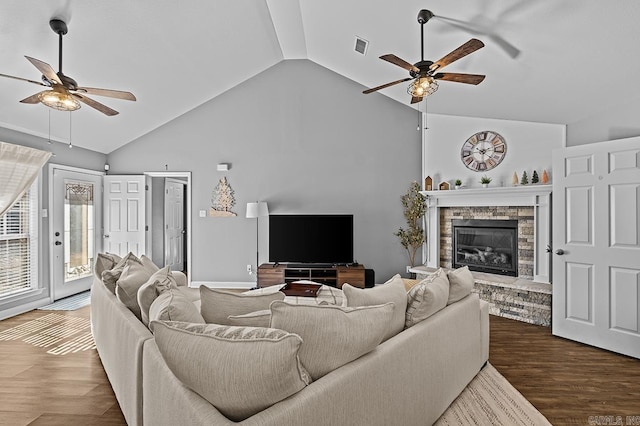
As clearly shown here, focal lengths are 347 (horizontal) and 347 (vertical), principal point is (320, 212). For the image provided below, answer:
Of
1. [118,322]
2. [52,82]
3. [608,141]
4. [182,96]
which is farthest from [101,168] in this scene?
[608,141]

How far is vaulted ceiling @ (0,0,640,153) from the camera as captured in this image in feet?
9.48

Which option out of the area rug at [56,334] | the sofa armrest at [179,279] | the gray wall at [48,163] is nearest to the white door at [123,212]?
the gray wall at [48,163]

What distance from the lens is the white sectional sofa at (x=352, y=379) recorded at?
1217 mm

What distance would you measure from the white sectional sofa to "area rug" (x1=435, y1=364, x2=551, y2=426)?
2.8 inches

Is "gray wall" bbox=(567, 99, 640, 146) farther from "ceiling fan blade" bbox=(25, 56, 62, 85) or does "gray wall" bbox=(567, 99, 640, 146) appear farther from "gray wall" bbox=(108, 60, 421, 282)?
"ceiling fan blade" bbox=(25, 56, 62, 85)

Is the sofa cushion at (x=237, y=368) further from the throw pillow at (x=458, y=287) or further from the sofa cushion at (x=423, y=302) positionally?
the throw pillow at (x=458, y=287)

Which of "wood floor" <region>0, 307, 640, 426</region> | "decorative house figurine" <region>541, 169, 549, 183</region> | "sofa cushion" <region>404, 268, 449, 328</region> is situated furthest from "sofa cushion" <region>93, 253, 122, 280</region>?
"decorative house figurine" <region>541, 169, 549, 183</region>

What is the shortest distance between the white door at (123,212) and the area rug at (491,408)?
5655 mm

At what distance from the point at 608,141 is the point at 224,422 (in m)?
4.09

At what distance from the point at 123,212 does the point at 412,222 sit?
498cm

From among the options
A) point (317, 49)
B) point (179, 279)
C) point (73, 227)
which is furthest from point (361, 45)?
point (73, 227)

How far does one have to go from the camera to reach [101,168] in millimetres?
6121

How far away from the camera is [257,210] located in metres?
5.63

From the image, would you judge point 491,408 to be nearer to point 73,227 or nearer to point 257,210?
point 257,210
